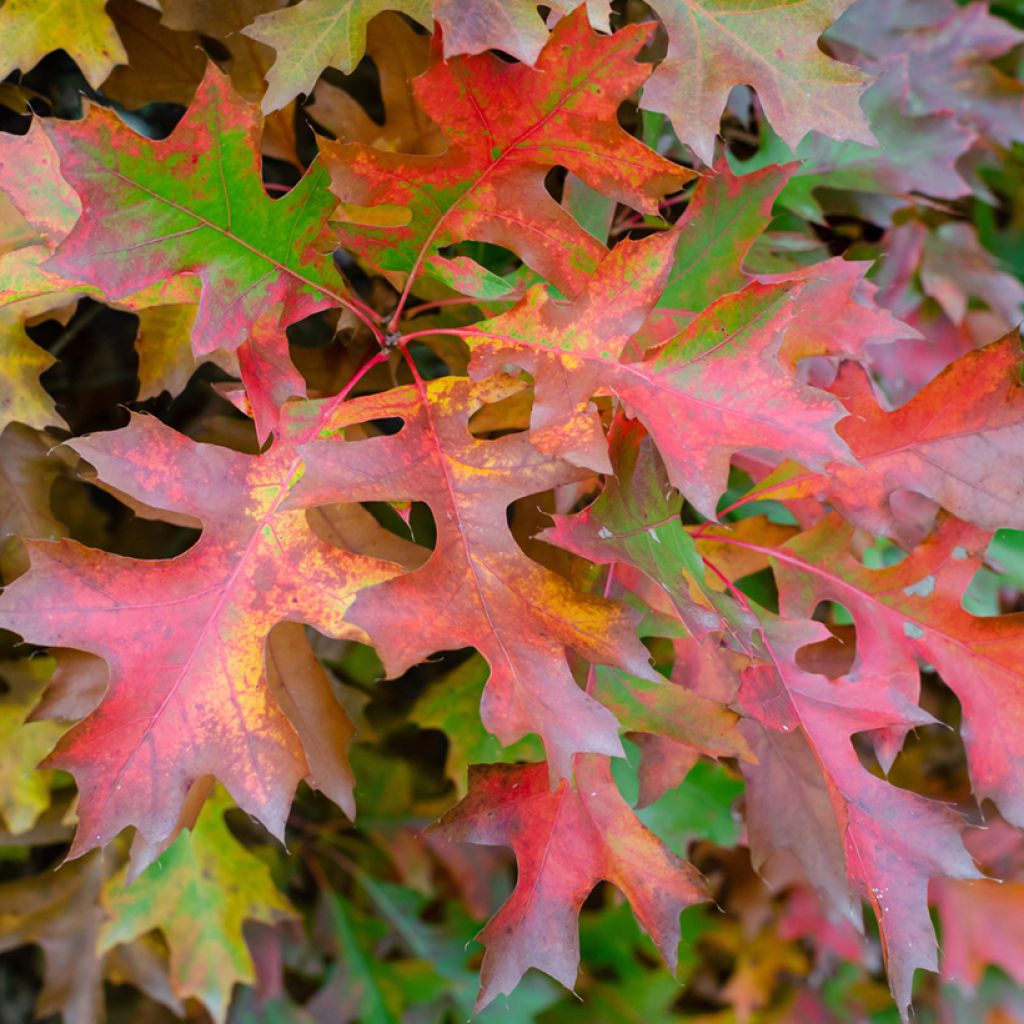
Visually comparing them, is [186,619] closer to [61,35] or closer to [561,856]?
[561,856]

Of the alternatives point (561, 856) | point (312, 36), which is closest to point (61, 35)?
point (312, 36)

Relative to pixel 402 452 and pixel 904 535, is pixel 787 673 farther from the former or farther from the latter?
pixel 402 452

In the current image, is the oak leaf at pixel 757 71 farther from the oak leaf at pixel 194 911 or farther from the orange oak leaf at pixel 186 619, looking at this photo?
the oak leaf at pixel 194 911

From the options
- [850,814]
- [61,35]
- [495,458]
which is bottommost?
[850,814]

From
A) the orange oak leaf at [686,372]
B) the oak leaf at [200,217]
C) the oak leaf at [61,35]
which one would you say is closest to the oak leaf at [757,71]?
the orange oak leaf at [686,372]

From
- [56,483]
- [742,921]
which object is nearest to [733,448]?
[56,483]

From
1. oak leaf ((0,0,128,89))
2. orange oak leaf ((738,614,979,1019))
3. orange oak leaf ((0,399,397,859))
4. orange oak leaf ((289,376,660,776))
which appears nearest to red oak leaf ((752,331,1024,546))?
orange oak leaf ((738,614,979,1019))

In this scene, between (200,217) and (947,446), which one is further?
(947,446)
